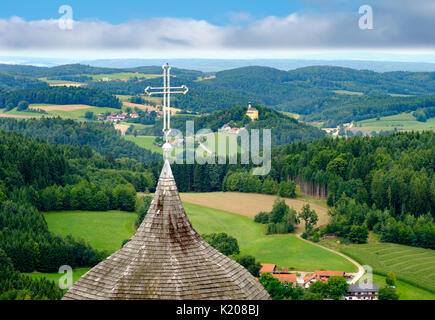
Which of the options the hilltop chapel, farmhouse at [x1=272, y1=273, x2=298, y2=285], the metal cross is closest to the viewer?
the hilltop chapel

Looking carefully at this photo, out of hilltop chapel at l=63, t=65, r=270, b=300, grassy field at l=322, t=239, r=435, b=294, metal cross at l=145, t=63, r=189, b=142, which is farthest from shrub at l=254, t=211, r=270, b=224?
hilltop chapel at l=63, t=65, r=270, b=300

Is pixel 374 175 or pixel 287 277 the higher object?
pixel 374 175

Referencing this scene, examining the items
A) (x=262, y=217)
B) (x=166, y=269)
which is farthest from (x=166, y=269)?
(x=262, y=217)

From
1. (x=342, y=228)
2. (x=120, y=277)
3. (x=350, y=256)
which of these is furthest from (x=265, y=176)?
(x=120, y=277)

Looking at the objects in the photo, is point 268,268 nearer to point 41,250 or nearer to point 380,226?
point 41,250

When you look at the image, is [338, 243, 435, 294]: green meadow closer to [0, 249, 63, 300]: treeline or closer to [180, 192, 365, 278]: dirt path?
[180, 192, 365, 278]: dirt path

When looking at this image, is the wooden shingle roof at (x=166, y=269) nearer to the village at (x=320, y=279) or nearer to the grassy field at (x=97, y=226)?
the village at (x=320, y=279)
